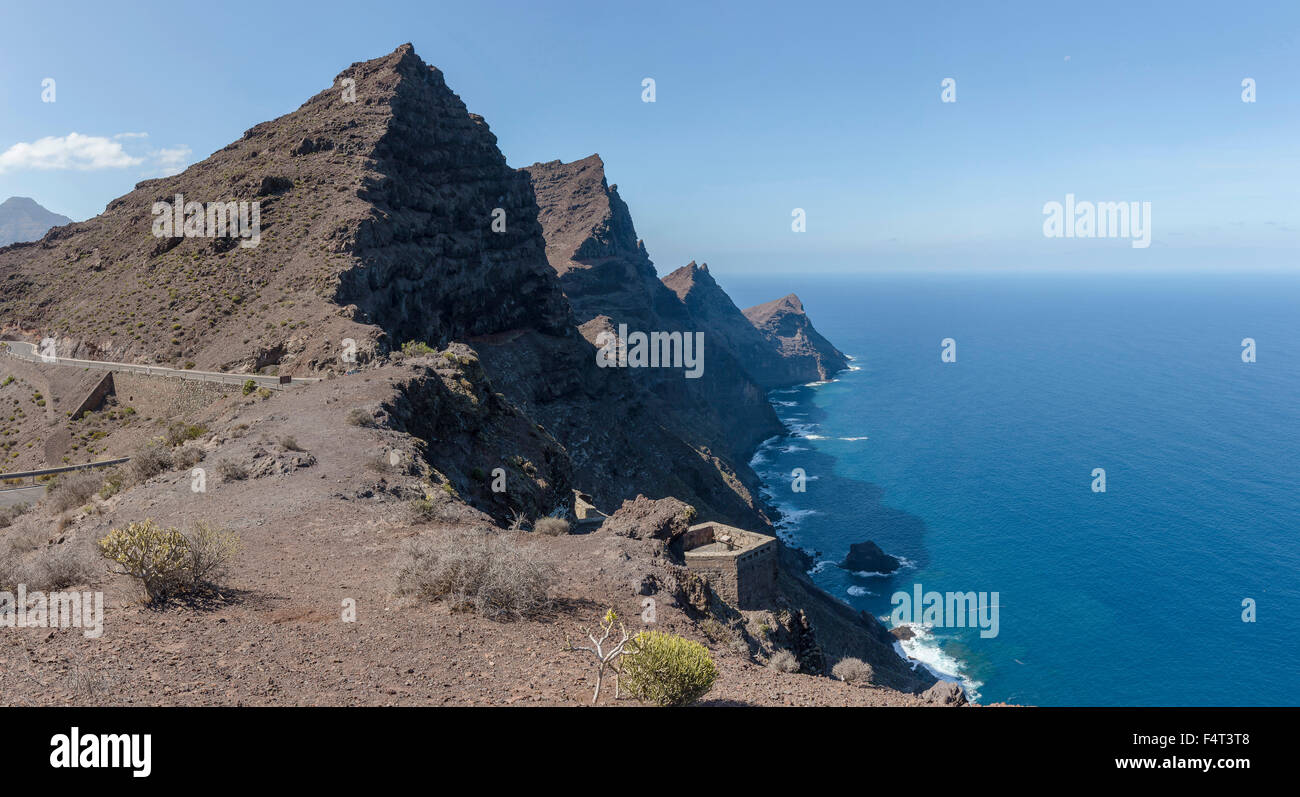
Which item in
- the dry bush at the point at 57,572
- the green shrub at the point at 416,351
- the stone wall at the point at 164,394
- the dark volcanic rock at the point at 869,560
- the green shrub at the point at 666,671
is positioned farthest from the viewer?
the dark volcanic rock at the point at 869,560

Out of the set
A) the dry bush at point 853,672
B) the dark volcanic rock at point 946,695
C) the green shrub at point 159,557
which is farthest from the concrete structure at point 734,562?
the green shrub at point 159,557

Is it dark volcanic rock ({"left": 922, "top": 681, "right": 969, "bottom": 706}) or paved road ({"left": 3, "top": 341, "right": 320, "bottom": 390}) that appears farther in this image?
paved road ({"left": 3, "top": 341, "right": 320, "bottom": 390})

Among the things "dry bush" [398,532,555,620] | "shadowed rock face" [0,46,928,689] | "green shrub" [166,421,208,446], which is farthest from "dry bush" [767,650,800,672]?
"green shrub" [166,421,208,446]

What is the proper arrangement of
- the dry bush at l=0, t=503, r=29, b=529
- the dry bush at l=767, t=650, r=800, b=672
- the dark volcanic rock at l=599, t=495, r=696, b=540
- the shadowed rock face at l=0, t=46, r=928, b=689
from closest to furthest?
the dry bush at l=767, t=650, r=800, b=672 → the dark volcanic rock at l=599, t=495, r=696, b=540 → the dry bush at l=0, t=503, r=29, b=529 → the shadowed rock face at l=0, t=46, r=928, b=689

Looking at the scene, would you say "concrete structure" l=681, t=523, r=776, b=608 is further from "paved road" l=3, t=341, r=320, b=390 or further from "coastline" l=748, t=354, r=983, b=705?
"paved road" l=3, t=341, r=320, b=390

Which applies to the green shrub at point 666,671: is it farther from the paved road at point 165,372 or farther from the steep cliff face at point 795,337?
the steep cliff face at point 795,337

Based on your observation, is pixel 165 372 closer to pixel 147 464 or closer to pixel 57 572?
pixel 147 464

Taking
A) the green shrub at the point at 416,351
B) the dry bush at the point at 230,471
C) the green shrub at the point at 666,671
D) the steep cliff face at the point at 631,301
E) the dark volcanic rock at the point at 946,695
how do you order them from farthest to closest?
1. the steep cliff face at the point at 631,301
2. the green shrub at the point at 416,351
3. the dry bush at the point at 230,471
4. the dark volcanic rock at the point at 946,695
5. the green shrub at the point at 666,671
